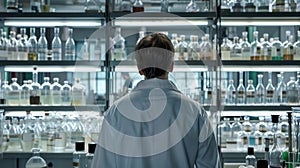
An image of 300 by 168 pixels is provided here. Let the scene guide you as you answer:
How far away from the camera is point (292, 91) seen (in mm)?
3184

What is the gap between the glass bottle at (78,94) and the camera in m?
3.11

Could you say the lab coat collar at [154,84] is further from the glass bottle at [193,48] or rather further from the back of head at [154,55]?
the glass bottle at [193,48]

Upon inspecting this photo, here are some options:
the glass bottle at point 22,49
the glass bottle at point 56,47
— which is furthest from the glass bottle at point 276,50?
the glass bottle at point 22,49

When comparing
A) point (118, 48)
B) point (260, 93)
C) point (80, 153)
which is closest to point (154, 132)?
point (80, 153)

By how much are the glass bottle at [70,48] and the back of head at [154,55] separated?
151 centimetres

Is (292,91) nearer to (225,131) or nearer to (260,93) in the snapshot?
(260,93)

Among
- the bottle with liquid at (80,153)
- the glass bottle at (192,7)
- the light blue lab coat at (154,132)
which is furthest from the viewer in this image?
the glass bottle at (192,7)

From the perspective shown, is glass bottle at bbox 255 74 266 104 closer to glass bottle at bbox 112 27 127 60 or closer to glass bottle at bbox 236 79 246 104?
glass bottle at bbox 236 79 246 104

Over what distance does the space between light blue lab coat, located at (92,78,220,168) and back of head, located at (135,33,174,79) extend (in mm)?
62

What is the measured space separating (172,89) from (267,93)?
5.66 ft

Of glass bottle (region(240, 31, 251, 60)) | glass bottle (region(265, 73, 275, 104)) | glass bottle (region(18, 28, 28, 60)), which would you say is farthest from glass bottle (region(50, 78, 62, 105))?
glass bottle (region(265, 73, 275, 104))

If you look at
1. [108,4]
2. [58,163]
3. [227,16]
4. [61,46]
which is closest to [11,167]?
[58,163]

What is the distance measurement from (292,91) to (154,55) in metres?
1.78

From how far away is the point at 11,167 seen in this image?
3.01 metres
